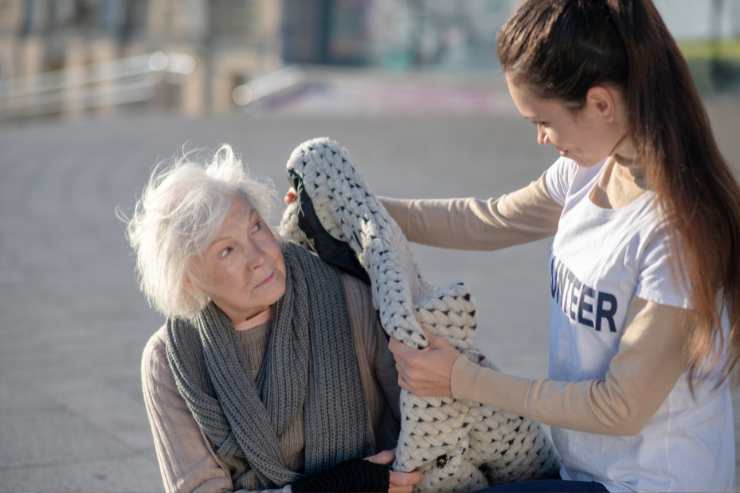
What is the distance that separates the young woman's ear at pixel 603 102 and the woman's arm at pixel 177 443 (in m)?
1.11

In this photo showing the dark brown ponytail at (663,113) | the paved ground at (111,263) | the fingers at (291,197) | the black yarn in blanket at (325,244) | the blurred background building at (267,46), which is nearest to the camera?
the dark brown ponytail at (663,113)

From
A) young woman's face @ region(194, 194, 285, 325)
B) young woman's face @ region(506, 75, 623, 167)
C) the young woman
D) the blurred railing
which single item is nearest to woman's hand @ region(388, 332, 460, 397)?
the young woman

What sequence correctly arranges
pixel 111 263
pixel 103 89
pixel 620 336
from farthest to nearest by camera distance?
pixel 103 89 < pixel 111 263 < pixel 620 336

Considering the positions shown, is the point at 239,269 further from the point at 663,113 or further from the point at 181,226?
the point at 663,113

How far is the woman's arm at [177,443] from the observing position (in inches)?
108

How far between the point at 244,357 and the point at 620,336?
2.92 ft

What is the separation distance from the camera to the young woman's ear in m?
2.36

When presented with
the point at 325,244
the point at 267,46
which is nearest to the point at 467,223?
the point at 325,244

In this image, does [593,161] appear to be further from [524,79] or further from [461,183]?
[461,183]

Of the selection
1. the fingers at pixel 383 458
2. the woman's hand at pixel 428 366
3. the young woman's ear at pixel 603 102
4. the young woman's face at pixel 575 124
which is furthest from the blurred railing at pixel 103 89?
the young woman's ear at pixel 603 102

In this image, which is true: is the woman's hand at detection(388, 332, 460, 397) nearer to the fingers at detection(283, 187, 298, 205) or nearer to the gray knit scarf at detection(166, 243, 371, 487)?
the gray knit scarf at detection(166, 243, 371, 487)

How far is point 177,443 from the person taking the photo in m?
2.76

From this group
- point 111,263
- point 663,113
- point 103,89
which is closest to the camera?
point 663,113

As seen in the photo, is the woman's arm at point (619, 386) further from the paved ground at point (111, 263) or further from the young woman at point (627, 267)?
the paved ground at point (111, 263)
